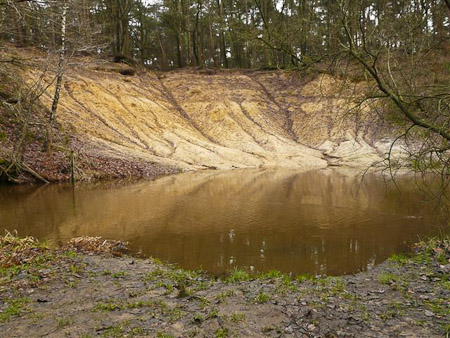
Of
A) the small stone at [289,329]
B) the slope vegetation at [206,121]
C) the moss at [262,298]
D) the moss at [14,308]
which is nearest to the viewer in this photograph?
the small stone at [289,329]

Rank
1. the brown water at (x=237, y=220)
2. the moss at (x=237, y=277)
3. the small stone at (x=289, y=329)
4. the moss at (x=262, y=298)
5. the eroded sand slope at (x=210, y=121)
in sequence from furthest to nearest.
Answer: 1. the eroded sand slope at (x=210, y=121)
2. the brown water at (x=237, y=220)
3. the moss at (x=237, y=277)
4. the moss at (x=262, y=298)
5. the small stone at (x=289, y=329)

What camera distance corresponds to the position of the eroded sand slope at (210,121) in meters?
25.7

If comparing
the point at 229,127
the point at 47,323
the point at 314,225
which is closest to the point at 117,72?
the point at 229,127

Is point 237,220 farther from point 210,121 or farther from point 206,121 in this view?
point 206,121

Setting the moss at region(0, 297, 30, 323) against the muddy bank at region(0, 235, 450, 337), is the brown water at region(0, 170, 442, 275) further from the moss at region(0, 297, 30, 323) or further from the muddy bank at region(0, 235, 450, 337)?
the moss at region(0, 297, 30, 323)

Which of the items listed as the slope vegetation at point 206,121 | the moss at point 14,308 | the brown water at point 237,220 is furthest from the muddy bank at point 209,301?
the slope vegetation at point 206,121

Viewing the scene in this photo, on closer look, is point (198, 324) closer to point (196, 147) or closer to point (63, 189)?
point (63, 189)

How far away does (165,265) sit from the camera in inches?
262

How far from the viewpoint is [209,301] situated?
15.5ft

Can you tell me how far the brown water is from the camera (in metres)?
7.20

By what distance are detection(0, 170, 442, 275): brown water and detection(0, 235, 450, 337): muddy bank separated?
3.00ft

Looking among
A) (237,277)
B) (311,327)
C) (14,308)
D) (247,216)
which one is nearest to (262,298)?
(311,327)

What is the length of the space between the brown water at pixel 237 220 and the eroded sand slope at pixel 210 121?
7490mm

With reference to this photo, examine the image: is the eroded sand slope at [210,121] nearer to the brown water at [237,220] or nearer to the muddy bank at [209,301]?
the brown water at [237,220]
